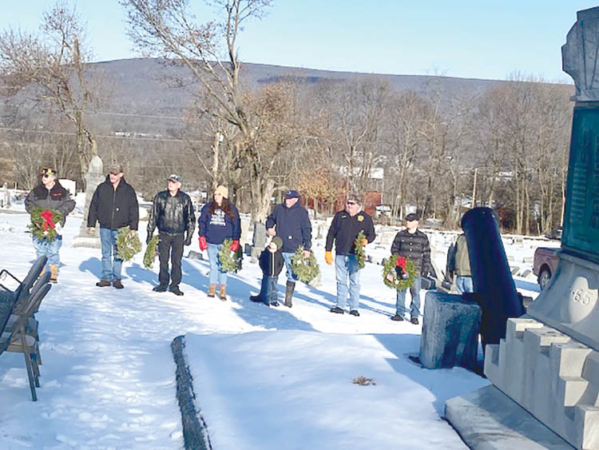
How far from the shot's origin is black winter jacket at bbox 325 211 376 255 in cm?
1086

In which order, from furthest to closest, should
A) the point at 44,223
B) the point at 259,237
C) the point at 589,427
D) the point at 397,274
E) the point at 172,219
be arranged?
the point at 259,237 → the point at 397,274 → the point at 172,219 → the point at 44,223 → the point at 589,427

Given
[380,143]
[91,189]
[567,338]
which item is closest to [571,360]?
[567,338]

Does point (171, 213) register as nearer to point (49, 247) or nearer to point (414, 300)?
point (49, 247)

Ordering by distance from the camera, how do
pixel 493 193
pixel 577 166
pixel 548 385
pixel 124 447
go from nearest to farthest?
pixel 548 385 → pixel 577 166 → pixel 124 447 → pixel 493 193

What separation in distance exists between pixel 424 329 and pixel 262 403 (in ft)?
5.17

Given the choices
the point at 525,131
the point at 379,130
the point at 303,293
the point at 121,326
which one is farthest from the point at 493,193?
the point at 121,326

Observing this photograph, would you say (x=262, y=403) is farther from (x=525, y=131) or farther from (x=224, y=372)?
(x=525, y=131)

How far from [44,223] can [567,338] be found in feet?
26.7

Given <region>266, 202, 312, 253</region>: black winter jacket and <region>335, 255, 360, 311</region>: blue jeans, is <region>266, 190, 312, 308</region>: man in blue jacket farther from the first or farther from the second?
<region>335, 255, 360, 311</region>: blue jeans

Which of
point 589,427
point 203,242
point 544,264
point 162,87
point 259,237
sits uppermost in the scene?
point 162,87

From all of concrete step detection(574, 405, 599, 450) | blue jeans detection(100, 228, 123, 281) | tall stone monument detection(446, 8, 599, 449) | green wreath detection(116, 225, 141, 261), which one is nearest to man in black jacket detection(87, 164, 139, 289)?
blue jeans detection(100, 228, 123, 281)

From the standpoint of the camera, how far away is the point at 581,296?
382cm

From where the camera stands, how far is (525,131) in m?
61.7

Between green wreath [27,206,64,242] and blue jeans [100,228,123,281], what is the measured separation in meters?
0.66
